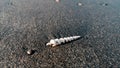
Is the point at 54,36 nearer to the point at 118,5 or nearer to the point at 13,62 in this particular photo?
the point at 13,62

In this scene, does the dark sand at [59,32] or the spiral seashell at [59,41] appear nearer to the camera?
the dark sand at [59,32]

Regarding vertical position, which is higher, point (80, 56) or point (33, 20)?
point (33, 20)

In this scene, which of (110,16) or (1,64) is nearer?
(1,64)

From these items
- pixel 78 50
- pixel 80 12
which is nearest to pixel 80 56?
pixel 78 50

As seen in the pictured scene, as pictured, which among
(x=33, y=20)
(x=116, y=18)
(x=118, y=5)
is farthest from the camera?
(x=118, y=5)

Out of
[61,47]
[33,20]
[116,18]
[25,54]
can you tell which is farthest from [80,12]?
[25,54]

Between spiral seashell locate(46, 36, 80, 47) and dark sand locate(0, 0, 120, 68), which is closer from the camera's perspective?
dark sand locate(0, 0, 120, 68)

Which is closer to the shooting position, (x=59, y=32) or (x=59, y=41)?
(x=59, y=41)

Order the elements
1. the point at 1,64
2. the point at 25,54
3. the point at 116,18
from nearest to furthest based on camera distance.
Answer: the point at 1,64 → the point at 25,54 → the point at 116,18
